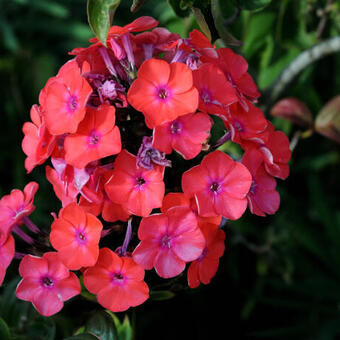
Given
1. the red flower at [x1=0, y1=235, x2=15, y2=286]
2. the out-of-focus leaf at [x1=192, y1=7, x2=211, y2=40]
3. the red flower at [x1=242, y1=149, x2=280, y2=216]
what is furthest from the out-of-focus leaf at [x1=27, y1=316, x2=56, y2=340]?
the out-of-focus leaf at [x1=192, y1=7, x2=211, y2=40]

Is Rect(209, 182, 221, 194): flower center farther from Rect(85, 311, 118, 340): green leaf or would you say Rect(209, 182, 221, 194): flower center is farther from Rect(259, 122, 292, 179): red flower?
Rect(85, 311, 118, 340): green leaf

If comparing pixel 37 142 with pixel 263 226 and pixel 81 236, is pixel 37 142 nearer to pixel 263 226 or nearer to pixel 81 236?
pixel 81 236

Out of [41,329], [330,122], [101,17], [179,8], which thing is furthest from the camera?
[330,122]

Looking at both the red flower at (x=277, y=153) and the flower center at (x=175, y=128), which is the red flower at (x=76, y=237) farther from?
the red flower at (x=277, y=153)

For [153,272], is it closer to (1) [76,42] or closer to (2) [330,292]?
(2) [330,292]

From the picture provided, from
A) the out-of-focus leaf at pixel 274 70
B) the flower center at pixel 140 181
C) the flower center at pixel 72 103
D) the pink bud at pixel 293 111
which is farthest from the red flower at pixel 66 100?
the out-of-focus leaf at pixel 274 70

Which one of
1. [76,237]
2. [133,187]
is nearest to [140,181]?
[133,187]

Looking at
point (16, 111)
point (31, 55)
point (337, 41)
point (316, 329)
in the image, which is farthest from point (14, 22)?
point (316, 329)
